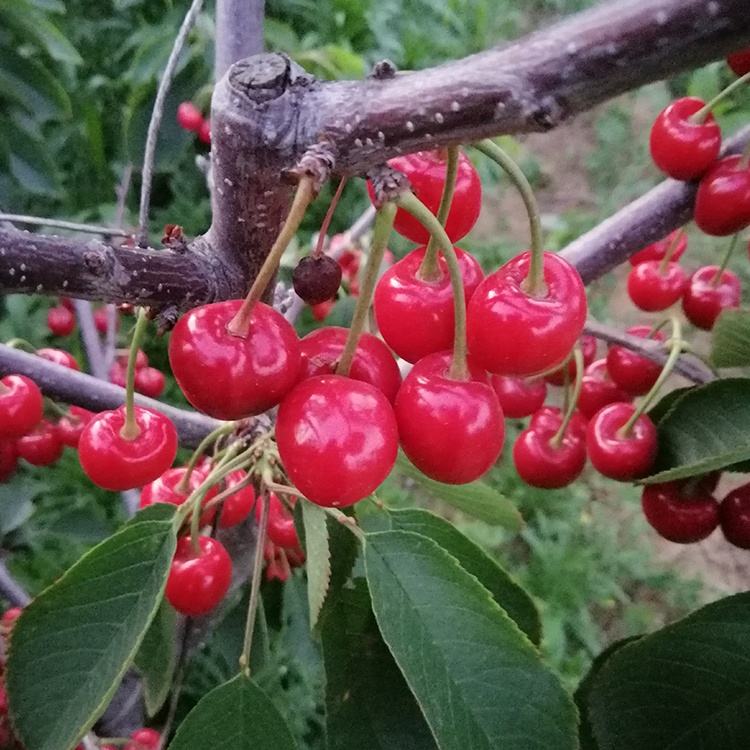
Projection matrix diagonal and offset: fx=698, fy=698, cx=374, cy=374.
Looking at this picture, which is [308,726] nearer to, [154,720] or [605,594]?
[154,720]

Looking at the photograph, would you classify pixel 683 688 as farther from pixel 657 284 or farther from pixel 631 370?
pixel 657 284

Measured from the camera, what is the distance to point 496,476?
2297 millimetres

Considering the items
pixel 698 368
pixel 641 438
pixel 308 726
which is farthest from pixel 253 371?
pixel 308 726

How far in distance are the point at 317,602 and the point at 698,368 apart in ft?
2.05

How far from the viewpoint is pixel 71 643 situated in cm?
55

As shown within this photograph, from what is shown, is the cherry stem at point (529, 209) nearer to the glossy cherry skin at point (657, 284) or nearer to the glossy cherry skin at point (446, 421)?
the glossy cherry skin at point (446, 421)

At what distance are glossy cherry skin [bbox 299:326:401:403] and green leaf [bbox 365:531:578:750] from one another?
16cm

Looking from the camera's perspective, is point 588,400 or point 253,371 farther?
point 588,400

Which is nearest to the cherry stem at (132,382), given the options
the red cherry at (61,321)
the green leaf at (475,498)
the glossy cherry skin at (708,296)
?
the green leaf at (475,498)

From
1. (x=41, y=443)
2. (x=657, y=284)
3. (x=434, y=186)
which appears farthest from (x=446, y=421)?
(x=41, y=443)

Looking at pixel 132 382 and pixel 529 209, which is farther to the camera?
pixel 132 382

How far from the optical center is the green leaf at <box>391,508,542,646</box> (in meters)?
0.66

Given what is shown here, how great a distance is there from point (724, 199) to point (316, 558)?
0.60 m

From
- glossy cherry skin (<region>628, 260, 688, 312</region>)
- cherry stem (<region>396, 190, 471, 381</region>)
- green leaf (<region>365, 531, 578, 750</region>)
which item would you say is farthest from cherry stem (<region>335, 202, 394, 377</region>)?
glossy cherry skin (<region>628, 260, 688, 312</region>)
